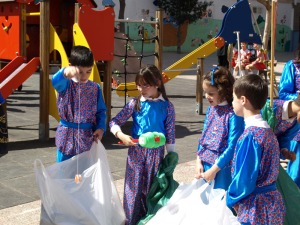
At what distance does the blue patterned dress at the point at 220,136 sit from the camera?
313 cm

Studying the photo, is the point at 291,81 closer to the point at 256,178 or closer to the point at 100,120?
the point at 100,120

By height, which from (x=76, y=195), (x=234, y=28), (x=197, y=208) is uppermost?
(x=234, y=28)

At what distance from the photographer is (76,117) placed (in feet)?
11.9

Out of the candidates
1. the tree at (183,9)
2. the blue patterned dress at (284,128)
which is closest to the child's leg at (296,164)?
the blue patterned dress at (284,128)

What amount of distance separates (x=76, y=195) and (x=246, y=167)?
1.37 meters

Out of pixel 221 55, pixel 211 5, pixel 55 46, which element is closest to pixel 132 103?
pixel 55 46

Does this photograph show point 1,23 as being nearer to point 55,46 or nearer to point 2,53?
point 2,53

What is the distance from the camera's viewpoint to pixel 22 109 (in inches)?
374

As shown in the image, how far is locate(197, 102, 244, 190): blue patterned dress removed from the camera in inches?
123

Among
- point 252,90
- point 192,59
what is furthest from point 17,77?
point 252,90

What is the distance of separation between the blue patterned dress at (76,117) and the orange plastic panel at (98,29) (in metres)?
→ 3.24

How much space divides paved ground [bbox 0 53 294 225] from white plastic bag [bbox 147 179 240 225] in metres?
1.26

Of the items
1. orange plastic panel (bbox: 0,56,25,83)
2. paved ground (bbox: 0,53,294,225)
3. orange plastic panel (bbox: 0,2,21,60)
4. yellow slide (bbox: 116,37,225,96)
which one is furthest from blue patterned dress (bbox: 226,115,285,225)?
yellow slide (bbox: 116,37,225,96)

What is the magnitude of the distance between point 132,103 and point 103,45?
3.55 m
